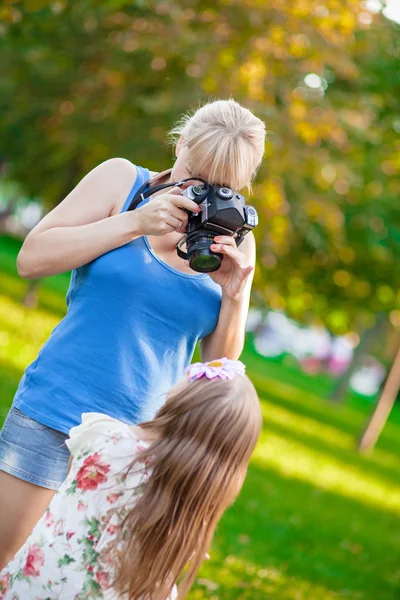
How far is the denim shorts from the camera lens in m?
2.43

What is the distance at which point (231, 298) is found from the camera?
2555 mm

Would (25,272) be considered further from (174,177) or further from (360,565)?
(360,565)

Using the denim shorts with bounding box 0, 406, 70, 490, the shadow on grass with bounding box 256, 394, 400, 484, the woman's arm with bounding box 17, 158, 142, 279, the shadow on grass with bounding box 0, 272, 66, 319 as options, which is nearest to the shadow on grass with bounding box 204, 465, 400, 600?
the denim shorts with bounding box 0, 406, 70, 490

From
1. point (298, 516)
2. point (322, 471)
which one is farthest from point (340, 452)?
point (298, 516)

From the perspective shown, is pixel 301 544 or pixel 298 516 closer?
pixel 301 544

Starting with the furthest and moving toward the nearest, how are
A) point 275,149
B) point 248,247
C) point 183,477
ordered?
point 275,149, point 248,247, point 183,477

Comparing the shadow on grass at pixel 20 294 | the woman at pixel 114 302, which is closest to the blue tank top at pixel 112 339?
the woman at pixel 114 302

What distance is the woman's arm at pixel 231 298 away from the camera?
254 cm

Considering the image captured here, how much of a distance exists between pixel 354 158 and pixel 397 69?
1517 mm

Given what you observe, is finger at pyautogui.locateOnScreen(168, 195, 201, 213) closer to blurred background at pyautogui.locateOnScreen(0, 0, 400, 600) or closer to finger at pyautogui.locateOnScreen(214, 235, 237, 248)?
finger at pyautogui.locateOnScreen(214, 235, 237, 248)

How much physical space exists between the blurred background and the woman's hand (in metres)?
2.66

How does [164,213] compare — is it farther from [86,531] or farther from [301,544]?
[301,544]

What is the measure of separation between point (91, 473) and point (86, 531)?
156mm

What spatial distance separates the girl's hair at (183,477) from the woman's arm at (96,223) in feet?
1.56
